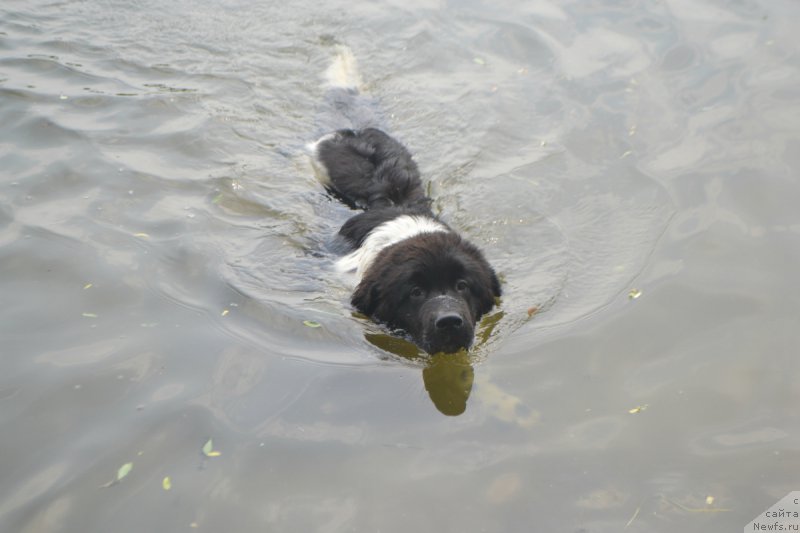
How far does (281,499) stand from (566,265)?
301 cm

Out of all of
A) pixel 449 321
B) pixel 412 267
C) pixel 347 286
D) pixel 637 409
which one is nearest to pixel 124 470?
pixel 449 321

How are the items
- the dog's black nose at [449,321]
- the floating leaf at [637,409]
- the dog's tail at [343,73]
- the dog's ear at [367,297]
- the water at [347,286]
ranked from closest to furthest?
the water at [347,286] → the floating leaf at [637,409] → the dog's black nose at [449,321] → the dog's ear at [367,297] → the dog's tail at [343,73]

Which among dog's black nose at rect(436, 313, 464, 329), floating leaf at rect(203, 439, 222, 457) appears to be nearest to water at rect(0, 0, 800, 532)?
floating leaf at rect(203, 439, 222, 457)

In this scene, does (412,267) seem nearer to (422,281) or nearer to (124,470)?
(422,281)

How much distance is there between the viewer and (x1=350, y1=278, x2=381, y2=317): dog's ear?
5.74 m

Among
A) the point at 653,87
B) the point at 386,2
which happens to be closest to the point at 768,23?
the point at 653,87

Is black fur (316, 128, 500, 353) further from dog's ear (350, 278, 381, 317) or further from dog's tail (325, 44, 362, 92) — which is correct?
dog's tail (325, 44, 362, 92)

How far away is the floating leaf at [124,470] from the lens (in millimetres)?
4258

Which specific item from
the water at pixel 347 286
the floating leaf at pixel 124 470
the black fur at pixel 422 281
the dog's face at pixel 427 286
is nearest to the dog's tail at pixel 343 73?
the water at pixel 347 286

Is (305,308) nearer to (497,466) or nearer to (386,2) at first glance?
(497,466)

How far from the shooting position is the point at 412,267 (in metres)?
5.55

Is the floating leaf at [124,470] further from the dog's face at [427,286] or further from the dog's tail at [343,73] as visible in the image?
the dog's tail at [343,73]

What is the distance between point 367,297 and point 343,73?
401 cm

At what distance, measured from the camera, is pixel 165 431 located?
4.56 meters
